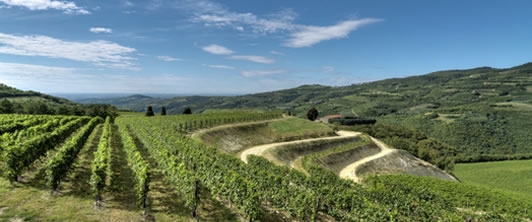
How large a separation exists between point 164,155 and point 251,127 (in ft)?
148

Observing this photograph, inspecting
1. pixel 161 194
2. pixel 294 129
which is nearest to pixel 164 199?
pixel 161 194

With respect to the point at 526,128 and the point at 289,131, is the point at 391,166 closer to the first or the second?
the point at 289,131

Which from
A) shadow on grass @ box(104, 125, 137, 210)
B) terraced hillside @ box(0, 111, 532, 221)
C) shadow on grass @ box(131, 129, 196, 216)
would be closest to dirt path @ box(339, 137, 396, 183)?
terraced hillside @ box(0, 111, 532, 221)

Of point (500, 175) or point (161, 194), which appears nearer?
point (161, 194)

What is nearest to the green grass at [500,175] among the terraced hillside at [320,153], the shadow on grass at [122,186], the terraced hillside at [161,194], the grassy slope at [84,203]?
the terraced hillside at [320,153]

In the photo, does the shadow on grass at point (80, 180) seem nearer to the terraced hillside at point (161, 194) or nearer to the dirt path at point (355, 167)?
the terraced hillside at point (161, 194)

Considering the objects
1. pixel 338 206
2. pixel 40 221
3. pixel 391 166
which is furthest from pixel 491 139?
pixel 40 221

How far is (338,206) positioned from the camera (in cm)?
2194

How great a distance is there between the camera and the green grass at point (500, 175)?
75744mm

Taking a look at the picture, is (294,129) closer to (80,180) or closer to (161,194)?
(161,194)

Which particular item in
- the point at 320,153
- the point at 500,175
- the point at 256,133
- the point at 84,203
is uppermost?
the point at 84,203

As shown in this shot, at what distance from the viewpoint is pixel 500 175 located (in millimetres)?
84562

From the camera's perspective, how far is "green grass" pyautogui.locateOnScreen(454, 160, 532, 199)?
75.7 metres

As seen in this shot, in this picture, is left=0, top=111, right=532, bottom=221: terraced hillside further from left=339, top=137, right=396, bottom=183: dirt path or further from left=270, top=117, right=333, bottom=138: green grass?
left=270, top=117, right=333, bottom=138: green grass
